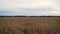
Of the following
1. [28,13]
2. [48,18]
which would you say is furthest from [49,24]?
[28,13]

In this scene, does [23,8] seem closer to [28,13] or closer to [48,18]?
[28,13]

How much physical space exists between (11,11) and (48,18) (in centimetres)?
24

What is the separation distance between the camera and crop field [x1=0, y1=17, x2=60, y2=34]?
0.53 meters

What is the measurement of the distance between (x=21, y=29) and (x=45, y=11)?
0.64 feet

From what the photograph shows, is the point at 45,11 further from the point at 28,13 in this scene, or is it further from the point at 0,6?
the point at 0,6

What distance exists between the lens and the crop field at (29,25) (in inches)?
20.9

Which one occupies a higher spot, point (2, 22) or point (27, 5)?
point (27, 5)

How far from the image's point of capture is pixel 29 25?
21.6 inches

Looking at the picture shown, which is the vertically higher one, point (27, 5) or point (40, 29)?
point (27, 5)

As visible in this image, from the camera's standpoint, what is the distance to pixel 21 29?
1.75 ft

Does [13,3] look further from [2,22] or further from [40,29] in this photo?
[40,29]

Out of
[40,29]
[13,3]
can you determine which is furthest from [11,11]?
[40,29]

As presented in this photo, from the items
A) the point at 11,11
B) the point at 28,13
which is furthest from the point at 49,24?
the point at 11,11

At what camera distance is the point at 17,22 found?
559 millimetres
